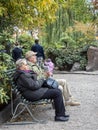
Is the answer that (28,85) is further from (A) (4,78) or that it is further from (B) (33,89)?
(A) (4,78)

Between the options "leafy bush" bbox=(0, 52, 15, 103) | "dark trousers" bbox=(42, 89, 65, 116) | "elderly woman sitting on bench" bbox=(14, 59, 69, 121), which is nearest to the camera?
"leafy bush" bbox=(0, 52, 15, 103)

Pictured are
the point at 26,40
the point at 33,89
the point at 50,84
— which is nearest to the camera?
the point at 33,89

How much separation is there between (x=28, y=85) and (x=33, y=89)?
0.16 m

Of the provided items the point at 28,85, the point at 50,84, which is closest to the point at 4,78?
the point at 28,85

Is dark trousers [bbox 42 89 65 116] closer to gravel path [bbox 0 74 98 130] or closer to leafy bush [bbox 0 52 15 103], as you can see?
gravel path [bbox 0 74 98 130]

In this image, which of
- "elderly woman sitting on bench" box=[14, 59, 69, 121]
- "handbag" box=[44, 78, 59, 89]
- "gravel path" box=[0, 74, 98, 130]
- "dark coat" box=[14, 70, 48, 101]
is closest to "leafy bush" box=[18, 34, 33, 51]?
"gravel path" box=[0, 74, 98, 130]

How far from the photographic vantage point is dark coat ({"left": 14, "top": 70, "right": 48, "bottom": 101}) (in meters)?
7.42

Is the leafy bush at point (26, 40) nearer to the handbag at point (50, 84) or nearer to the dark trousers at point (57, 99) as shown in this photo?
the handbag at point (50, 84)

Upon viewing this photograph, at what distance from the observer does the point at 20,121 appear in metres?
7.70

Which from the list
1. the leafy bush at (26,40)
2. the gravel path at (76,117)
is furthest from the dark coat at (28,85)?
the leafy bush at (26,40)

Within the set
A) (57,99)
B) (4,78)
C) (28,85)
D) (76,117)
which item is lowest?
(76,117)

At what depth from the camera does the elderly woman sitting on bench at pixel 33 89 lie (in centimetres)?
746

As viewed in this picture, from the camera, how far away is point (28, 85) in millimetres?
7395

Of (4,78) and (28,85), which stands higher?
(4,78)
